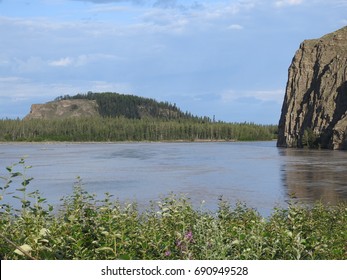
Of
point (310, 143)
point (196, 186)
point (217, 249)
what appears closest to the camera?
point (217, 249)

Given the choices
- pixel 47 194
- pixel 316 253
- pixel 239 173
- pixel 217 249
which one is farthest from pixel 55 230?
pixel 239 173

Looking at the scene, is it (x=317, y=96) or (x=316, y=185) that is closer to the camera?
(x=316, y=185)

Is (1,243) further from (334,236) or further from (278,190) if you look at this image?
(278,190)

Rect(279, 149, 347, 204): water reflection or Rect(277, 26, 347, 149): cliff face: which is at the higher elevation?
Rect(277, 26, 347, 149): cliff face

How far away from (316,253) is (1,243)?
499cm

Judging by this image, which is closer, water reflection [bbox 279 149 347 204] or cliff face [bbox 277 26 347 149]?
water reflection [bbox 279 149 347 204]

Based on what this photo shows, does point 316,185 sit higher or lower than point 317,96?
lower

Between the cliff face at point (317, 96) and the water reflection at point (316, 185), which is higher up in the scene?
the cliff face at point (317, 96)

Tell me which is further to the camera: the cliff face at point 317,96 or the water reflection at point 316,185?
the cliff face at point 317,96

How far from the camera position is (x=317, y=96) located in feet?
515

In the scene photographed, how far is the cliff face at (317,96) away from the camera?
143 meters

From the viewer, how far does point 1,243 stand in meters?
8.77

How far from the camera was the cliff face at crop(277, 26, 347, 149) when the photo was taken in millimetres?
142750
